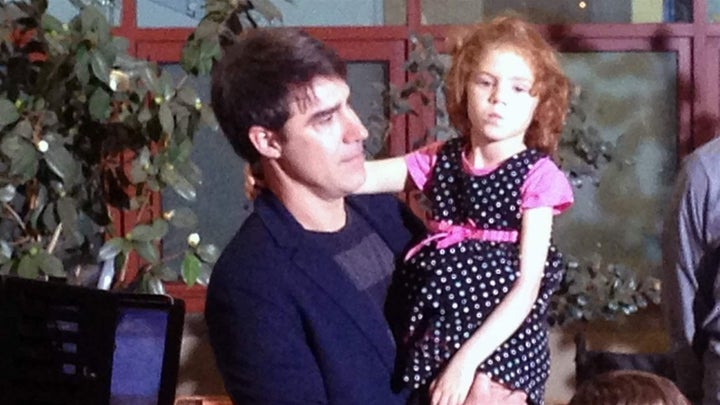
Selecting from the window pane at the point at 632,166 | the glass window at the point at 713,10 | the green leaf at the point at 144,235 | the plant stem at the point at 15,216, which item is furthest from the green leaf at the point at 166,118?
the glass window at the point at 713,10

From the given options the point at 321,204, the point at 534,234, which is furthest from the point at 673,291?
the point at 321,204

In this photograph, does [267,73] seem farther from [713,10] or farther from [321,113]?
[713,10]

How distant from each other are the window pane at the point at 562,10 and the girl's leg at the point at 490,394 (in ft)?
6.20

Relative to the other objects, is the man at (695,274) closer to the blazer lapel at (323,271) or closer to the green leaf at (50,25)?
the blazer lapel at (323,271)

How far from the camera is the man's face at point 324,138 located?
5.29ft

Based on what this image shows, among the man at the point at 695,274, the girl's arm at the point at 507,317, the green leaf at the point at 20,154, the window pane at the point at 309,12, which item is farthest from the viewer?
the window pane at the point at 309,12

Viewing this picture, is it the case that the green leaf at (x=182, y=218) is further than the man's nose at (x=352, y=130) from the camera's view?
Yes

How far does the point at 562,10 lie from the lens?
3432 millimetres

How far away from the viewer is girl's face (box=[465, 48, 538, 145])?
172 cm

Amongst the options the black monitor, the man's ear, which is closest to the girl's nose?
the man's ear

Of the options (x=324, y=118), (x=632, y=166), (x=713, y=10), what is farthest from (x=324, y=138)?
(x=713, y=10)

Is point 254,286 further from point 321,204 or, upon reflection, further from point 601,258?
point 601,258

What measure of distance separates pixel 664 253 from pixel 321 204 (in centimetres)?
99

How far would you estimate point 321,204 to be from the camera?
1707 millimetres
